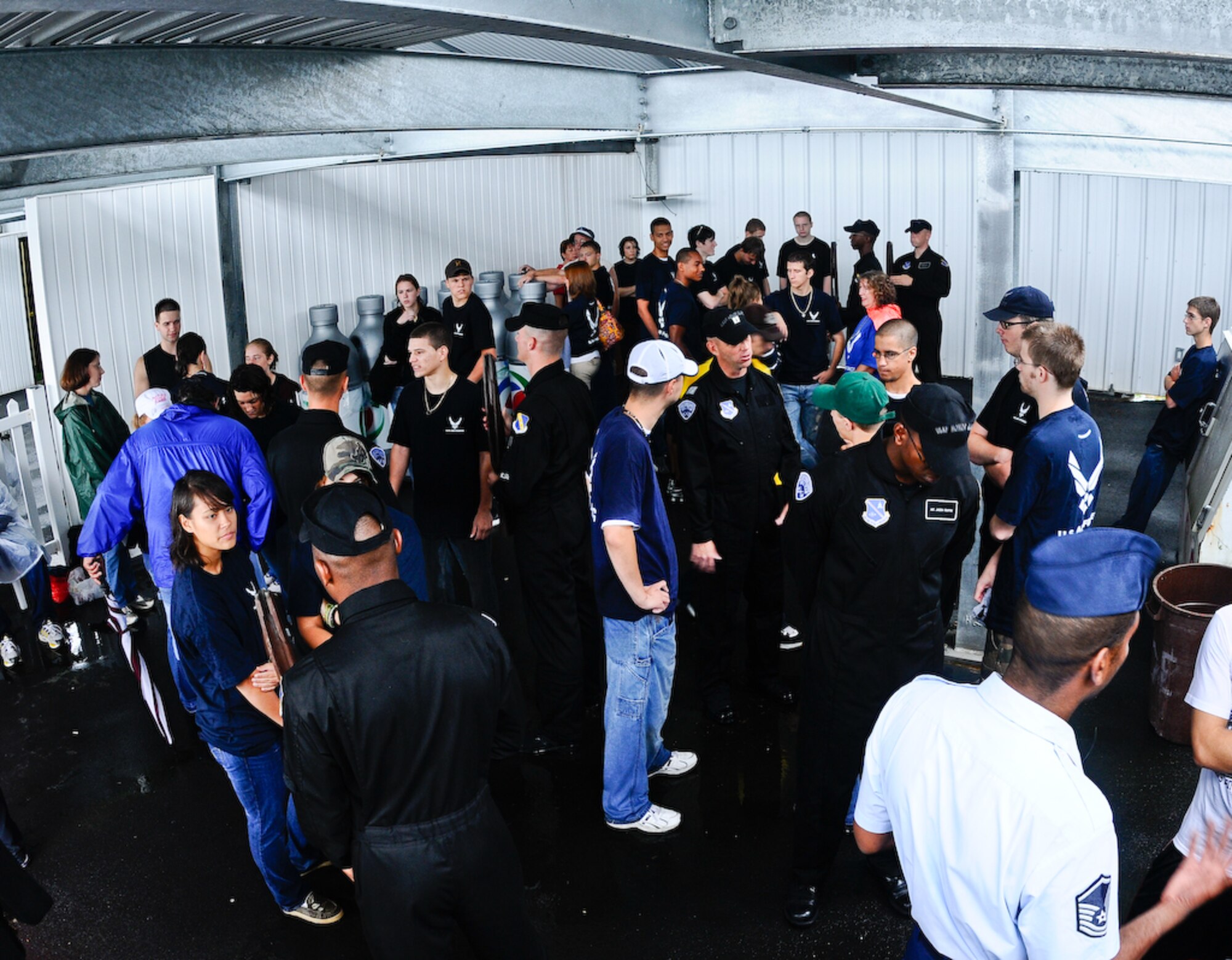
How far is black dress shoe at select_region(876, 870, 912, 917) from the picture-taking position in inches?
146

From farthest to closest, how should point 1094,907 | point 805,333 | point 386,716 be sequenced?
point 805,333 < point 386,716 < point 1094,907

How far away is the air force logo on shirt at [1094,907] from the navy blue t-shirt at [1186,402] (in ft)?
16.9

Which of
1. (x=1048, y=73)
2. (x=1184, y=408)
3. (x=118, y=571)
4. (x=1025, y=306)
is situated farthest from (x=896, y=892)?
(x=118, y=571)

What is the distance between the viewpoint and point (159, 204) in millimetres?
7465

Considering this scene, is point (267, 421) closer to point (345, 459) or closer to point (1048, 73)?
point (345, 459)

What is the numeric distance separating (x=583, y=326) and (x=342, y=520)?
5593 mm

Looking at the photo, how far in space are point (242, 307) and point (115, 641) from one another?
3046mm

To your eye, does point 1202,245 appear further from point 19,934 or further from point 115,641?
point 19,934

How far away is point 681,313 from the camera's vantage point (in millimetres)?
8461

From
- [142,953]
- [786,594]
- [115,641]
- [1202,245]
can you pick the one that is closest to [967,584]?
[786,594]

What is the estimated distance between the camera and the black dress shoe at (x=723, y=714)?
16.3ft

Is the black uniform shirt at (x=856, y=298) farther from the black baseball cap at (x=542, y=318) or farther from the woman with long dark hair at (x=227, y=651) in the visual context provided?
the woman with long dark hair at (x=227, y=651)

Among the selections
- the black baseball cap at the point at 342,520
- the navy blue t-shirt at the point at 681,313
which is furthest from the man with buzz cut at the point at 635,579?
the navy blue t-shirt at the point at 681,313

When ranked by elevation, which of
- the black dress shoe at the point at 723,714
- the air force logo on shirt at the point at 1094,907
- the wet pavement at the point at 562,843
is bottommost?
the wet pavement at the point at 562,843
